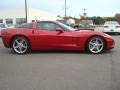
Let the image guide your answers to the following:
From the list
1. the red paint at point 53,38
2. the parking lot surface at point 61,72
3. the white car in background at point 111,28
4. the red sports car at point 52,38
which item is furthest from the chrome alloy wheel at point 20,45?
the white car in background at point 111,28

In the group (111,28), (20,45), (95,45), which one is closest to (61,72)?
(95,45)

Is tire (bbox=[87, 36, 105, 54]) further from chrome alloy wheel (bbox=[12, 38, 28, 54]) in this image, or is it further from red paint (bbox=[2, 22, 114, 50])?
chrome alloy wheel (bbox=[12, 38, 28, 54])

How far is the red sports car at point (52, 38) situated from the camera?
11.2 metres

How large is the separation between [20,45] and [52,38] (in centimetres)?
123

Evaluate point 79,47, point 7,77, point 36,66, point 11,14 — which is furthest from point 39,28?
point 11,14

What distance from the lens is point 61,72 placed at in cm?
768

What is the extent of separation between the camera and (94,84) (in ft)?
20.9

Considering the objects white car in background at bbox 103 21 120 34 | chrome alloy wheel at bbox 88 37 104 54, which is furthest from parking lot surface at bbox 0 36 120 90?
white car in background at bbox 103 21 120 34

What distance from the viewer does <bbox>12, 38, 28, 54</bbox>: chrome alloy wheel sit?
11.5 metres

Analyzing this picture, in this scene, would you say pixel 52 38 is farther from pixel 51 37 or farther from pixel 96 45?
pixel 96 45

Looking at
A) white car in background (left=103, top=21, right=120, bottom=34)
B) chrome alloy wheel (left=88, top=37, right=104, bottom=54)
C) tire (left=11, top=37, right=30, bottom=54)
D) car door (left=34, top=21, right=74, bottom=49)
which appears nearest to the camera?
chrome alloy wheel (left=88, top=37, right=104, bottom=54)

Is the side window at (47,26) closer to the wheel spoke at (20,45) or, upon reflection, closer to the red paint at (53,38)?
the red paint at (53,38)

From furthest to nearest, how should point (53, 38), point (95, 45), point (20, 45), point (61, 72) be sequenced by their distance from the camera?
point (20, 45), point (53, 38), point (95, 45), point (61, 72)

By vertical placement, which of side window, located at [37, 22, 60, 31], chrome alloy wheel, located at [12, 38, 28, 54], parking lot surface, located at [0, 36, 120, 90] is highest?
side window, located at [37, 22, 60, 31]
